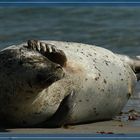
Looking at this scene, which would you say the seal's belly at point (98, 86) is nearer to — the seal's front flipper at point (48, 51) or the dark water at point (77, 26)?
the seal's front flipper at point (48, 51)

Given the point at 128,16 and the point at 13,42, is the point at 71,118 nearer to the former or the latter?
the point at 13,42

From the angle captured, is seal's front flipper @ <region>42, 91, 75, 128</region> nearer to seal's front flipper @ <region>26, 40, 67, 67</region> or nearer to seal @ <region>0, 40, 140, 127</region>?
seal @ <region>0, 40, 140, 127</region>

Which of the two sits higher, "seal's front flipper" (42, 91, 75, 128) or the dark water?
"seal's front flipper" (42, 91, 75, 128)

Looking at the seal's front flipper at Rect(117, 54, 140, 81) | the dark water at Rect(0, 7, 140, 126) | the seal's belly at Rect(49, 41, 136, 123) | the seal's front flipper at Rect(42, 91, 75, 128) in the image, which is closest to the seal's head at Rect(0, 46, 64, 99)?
the seal's front flipper at Rect(42, 91, 75, 128)

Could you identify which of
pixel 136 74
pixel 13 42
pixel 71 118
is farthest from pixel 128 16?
pixel 71 118

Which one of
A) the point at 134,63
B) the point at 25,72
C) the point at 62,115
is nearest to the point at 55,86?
the point at 62,115

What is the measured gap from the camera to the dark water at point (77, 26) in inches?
346

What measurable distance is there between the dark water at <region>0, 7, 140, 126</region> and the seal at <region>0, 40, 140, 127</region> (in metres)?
3.32

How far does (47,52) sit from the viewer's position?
4.29 m

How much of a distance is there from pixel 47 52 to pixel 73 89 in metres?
0.34

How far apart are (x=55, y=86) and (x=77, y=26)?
5.81 metres

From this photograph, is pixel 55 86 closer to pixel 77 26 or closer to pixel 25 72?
pixel 25 72

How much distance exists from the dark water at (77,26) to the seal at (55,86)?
3320mm

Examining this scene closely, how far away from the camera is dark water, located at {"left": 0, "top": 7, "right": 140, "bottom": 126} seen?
879cm
